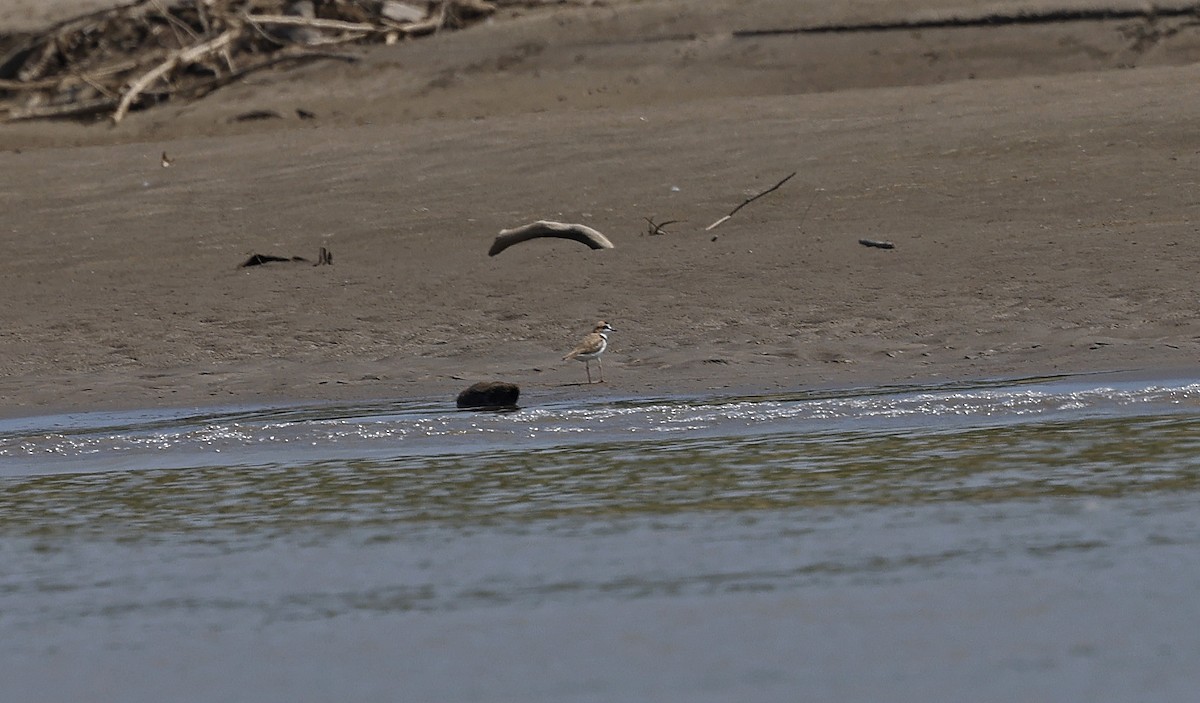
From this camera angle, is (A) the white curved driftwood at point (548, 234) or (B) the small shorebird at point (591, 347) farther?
(A) the white curved driftwood at point (548, 234)

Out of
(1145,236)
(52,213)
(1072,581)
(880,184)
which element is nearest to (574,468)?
(1072,581)

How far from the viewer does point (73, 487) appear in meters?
8.08

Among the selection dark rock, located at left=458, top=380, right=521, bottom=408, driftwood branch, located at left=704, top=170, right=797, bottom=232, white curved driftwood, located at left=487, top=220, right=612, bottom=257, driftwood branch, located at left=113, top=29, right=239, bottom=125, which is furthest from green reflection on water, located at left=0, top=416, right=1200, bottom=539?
driftwood branch, located at left=113, top=29, right=239, bottom=125

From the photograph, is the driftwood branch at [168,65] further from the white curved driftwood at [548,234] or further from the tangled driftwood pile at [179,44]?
the white curved driftwood at [548,234]

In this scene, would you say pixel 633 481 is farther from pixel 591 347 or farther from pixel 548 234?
pixel 548 234

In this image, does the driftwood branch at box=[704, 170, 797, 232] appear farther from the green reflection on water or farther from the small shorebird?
the green reflection on water

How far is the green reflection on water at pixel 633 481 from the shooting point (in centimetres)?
707

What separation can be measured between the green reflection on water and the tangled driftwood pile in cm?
955

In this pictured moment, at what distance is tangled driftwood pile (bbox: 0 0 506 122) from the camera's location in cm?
1742

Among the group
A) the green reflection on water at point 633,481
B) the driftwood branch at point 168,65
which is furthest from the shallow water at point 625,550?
the driftwood branch at point 168,65

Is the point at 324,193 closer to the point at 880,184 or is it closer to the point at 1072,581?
the point at 880,184

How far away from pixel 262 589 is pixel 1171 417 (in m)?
4.00

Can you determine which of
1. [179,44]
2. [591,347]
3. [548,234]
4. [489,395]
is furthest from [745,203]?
[179,44]

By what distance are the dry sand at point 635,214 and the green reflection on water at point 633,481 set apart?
5.00 ft
